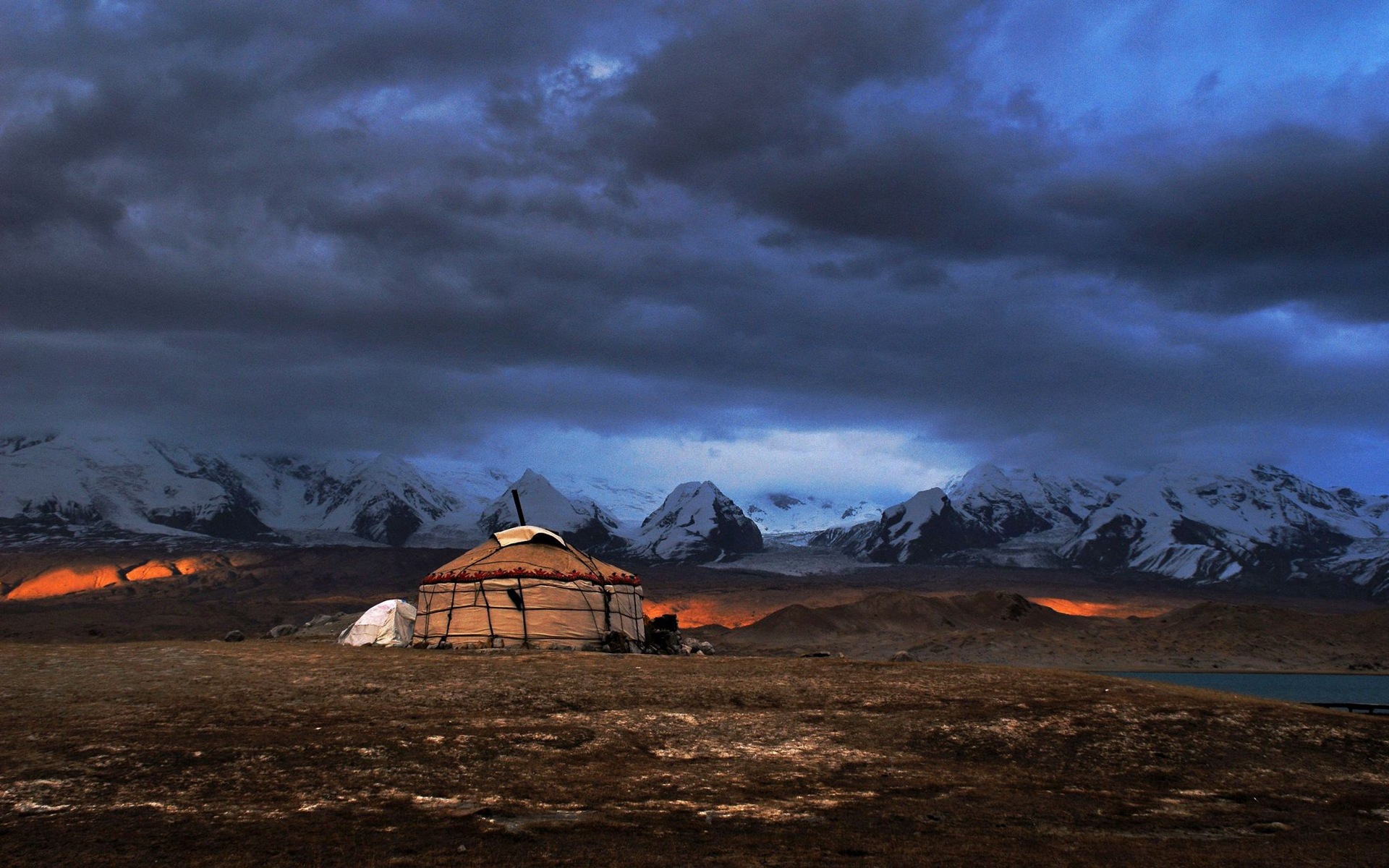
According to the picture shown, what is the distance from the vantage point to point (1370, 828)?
14.8 m

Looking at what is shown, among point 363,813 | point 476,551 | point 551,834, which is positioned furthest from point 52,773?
point 476,551

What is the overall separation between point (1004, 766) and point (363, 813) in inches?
409

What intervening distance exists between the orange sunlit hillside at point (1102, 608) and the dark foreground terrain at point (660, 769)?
141 m

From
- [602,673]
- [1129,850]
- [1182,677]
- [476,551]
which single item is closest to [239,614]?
[476,551]

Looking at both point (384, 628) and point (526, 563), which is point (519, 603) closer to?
point (526, 563)

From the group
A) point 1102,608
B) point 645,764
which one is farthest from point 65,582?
point 645,764

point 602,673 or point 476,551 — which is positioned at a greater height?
point 476,551

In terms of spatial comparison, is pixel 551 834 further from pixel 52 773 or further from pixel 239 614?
pixel 239 614

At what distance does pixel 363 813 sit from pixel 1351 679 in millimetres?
84862

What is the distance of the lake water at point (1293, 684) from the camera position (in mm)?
61969

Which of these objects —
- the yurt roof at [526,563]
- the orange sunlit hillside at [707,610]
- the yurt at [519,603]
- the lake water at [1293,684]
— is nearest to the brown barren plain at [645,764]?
the yurt at [519,603]

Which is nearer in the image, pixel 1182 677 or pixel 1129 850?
pixel 1129 850

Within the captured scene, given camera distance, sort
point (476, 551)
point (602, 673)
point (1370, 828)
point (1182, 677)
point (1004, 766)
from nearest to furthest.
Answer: point (1370, 828) → point (1004, 766) → point (602, 673) → point (476, 551) → point (1182, 677)

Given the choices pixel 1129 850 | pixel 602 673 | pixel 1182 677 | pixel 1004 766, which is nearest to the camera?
pixel 1129 850
